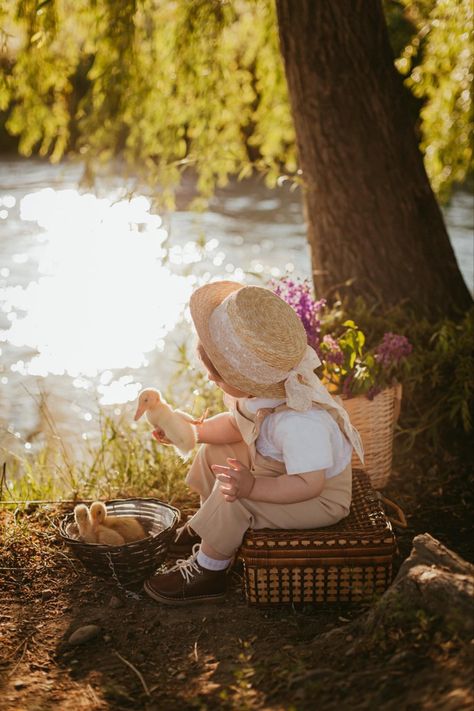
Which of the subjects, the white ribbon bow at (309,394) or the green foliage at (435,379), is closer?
the white ribbon bow at (309,394)

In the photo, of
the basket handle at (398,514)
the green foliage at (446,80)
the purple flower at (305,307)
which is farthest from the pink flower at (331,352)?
the green foliage at (446,80)

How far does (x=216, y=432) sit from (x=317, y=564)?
2.40 ft

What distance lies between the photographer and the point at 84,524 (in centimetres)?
329

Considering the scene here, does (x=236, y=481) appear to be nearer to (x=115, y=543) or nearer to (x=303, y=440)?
(x=303, y=440)

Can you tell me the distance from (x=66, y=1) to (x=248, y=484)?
4510mm

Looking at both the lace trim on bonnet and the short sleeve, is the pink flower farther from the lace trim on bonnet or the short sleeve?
the short sleeve

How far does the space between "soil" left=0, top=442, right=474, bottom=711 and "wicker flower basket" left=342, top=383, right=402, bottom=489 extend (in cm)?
48

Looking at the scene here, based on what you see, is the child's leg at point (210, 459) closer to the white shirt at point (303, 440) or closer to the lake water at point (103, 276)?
the white shirt at point (303, 440)

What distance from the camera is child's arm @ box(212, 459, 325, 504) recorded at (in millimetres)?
2980

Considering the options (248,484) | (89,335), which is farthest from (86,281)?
(248,484)

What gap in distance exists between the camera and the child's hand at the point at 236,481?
2.97 meters

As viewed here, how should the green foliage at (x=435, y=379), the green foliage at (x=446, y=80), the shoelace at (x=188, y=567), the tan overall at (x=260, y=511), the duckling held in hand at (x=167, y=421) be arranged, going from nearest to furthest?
the tan overall at (x=260, y=511)
the shoelace at (x=188, y=567)
the duckling held in hand at (x=167, y=421)
the green foliage at (x=435, y=379)
the green foliage at (x=446, y=80)

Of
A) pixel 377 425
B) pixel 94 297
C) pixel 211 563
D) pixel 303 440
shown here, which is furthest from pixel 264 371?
pixel 94 297

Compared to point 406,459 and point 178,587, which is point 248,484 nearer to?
point 178,587
